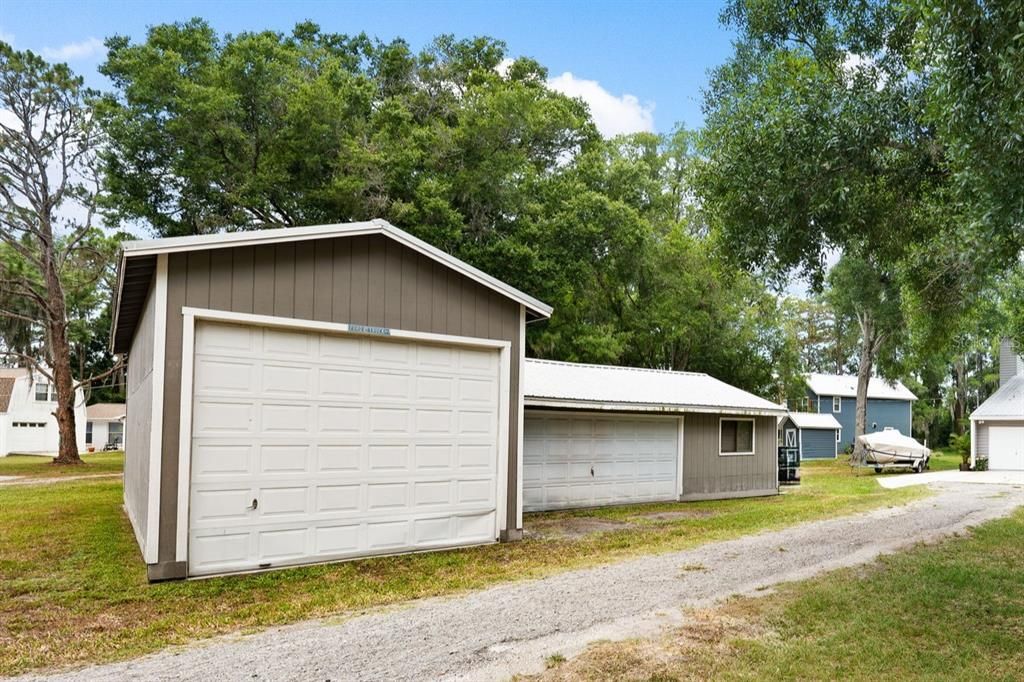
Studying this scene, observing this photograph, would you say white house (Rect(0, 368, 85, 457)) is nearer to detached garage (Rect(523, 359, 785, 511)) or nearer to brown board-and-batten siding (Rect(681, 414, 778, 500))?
detached garage (Rect(523, 359, 785, 511))

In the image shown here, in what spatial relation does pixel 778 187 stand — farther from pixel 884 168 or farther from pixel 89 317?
pixel 89 317

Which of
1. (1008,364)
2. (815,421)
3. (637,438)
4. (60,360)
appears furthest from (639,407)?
(815,421)

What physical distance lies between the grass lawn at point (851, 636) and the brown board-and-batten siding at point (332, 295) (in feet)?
14.2

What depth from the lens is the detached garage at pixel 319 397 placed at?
7102 millimetres

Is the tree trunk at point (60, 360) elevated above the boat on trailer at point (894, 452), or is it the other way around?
the tree trunk at point (60, 360)

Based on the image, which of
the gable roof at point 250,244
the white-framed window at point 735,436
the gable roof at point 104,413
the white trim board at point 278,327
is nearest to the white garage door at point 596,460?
the white-framed window at point 735,436

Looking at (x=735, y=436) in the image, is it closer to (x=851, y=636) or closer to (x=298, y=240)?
(x=851, y=636)

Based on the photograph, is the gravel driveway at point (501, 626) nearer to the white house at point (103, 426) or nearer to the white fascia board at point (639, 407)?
the white fascia board at point (639, 407)

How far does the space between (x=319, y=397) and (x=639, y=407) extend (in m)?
7.36

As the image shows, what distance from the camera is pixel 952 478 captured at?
2155 centimetres

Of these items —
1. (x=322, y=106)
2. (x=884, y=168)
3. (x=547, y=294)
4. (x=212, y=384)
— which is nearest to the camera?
(x=212, y=384)

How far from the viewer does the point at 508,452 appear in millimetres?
9320

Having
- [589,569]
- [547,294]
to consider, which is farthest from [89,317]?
[589,569]

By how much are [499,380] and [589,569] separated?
2877 millimetres
